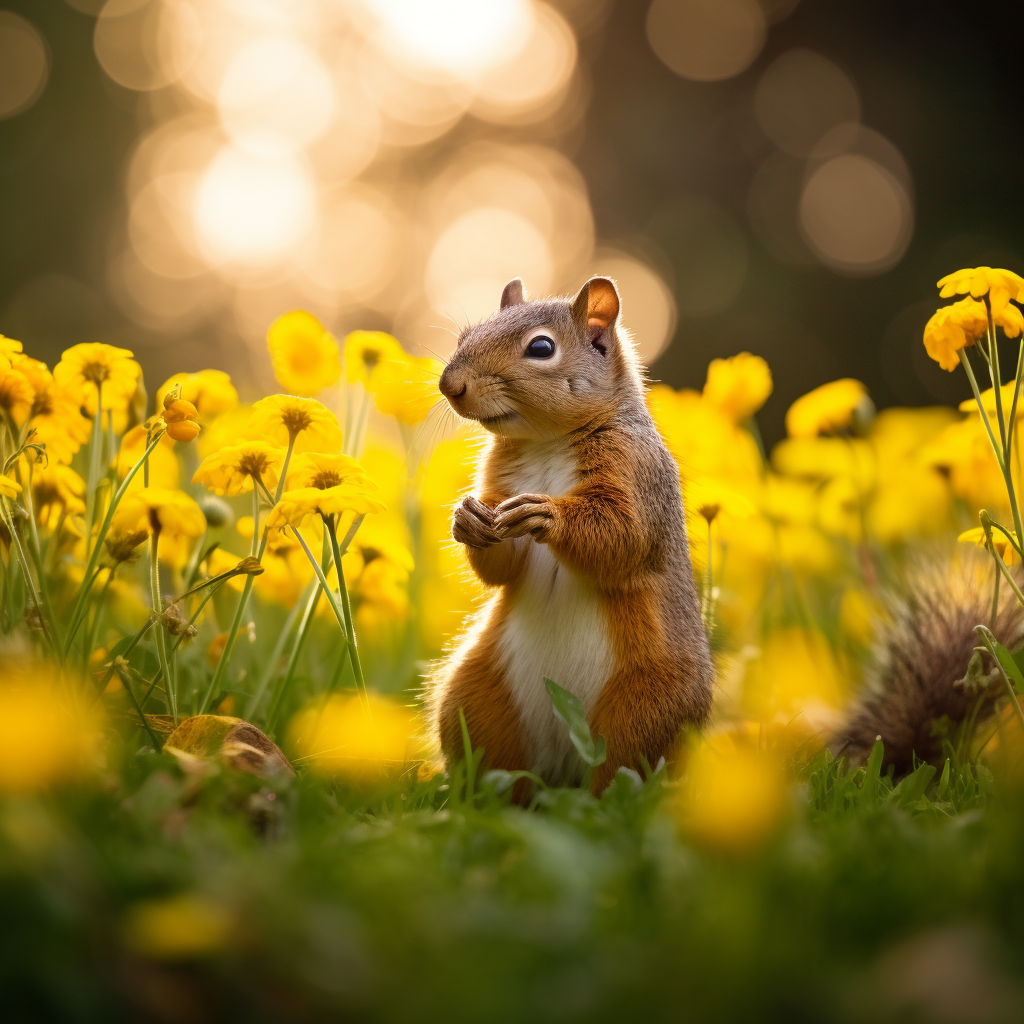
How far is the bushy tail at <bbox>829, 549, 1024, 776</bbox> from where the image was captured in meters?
2.52

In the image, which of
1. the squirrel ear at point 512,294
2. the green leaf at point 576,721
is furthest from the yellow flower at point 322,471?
the squirrel ear at point 512,294

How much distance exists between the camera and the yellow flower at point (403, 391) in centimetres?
264

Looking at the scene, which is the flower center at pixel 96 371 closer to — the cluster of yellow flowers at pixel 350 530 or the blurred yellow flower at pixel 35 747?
the cluster of yellow flowers at pixel 350 530

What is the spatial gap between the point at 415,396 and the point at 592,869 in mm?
1852

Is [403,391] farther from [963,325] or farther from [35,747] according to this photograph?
[35,747]

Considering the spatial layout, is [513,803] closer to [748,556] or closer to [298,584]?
[298,584]

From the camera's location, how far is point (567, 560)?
1985mm

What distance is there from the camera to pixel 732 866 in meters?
1.03

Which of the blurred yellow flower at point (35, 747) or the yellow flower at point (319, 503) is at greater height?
the yellow flower at point (319, 503)

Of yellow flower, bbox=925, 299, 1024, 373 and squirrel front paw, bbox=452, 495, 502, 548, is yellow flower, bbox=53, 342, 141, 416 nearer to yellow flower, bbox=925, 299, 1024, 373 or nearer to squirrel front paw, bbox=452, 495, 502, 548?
squirrel front paw, bbox=452, 495, 502, 548

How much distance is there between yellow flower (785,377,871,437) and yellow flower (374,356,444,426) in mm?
1210

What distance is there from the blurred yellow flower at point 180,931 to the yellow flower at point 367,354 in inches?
74.8

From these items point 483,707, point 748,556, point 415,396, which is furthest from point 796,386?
point 483,707

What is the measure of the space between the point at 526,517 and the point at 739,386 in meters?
1.62
